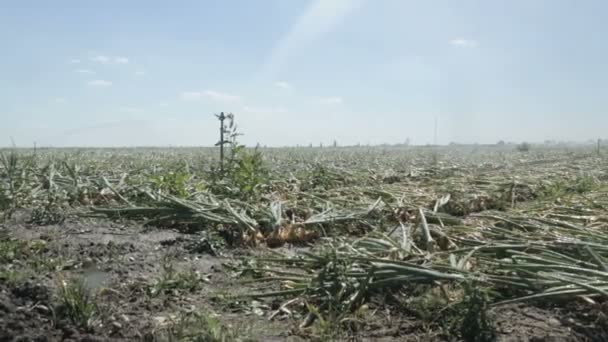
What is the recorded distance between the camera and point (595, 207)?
19.2 feet

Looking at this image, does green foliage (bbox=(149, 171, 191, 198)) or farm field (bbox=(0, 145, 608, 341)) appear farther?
green foliage (bbox=(149, 171, 191, 198))

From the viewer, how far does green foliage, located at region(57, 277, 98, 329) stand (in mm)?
2609

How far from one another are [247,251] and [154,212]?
1709 mm

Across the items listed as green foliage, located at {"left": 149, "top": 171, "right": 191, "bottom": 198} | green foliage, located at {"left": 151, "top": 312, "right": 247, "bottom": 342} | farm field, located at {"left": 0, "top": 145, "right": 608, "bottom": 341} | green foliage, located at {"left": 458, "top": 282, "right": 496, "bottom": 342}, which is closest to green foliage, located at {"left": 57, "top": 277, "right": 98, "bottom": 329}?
farm field, located at {"left": 0, "top": 145, "right": 608, "bottom": 341}

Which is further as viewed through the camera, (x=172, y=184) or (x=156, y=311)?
(x=172, y=184)

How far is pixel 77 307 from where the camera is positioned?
267cm

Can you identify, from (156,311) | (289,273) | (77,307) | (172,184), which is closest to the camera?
(77,307)

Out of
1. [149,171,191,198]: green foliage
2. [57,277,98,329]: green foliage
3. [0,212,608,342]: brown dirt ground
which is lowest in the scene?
[0,212,608,342]: brown dirt ground

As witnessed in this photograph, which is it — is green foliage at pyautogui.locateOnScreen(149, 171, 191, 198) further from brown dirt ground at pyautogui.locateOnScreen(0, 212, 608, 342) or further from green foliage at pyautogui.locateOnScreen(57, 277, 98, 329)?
green foliage at pyautogui.locateOnScreen(57, 277, 98, 329)

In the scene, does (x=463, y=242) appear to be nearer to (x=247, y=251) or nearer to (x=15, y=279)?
(x=247, y=251)

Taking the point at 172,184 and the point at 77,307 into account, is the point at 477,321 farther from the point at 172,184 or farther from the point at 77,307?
the point at 172,184

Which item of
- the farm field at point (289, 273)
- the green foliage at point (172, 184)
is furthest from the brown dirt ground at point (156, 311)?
the green foliage at point (172, 184)

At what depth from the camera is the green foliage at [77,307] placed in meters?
2.61

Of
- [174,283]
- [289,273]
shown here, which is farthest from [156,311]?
[289,273]
